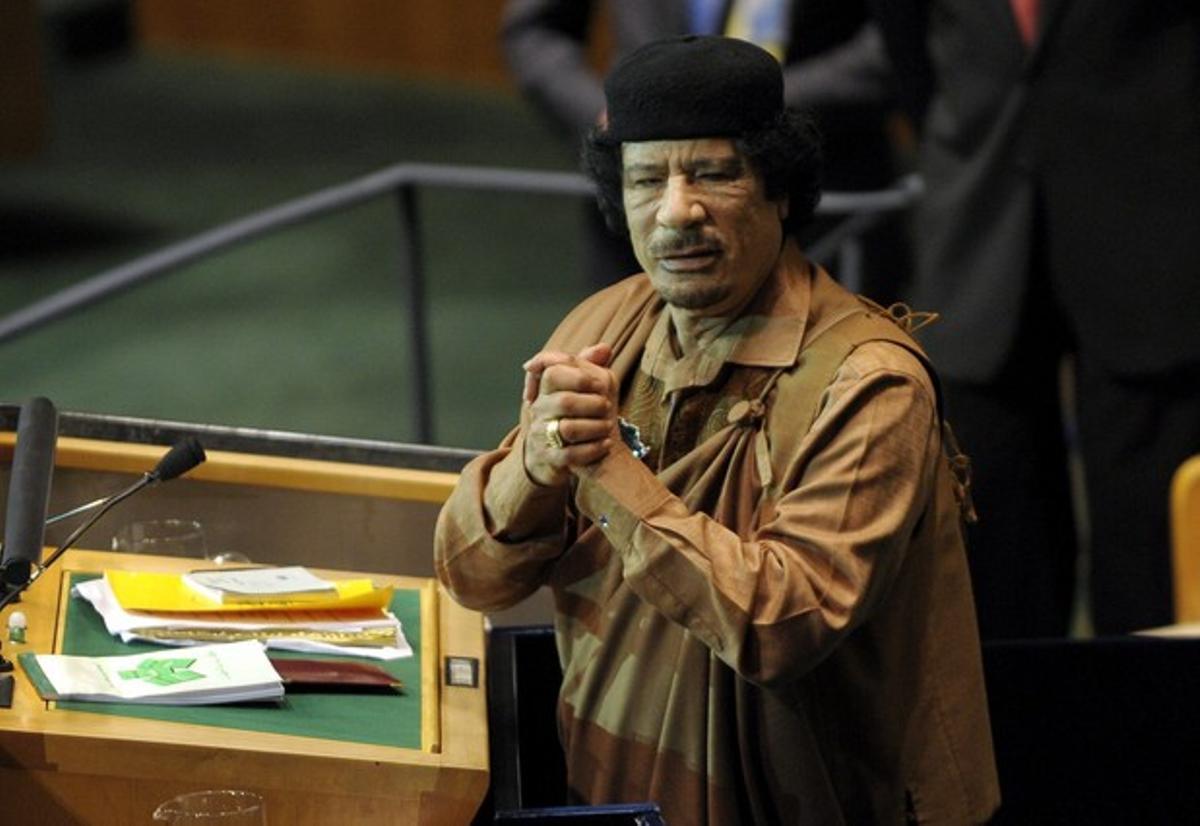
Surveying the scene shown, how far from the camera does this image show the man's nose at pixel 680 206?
3090 mm

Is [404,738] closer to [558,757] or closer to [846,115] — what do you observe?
[558,757]

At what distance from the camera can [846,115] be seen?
5445 millimetres

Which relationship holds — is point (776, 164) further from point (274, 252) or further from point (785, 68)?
point (274, 252)

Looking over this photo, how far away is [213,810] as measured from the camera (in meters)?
3.05

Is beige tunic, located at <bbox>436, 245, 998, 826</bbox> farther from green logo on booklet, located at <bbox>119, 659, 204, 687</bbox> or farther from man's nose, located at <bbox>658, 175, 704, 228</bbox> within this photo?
green logo on booklet, located at <bbox>119, 659, 204, 687</bbox>

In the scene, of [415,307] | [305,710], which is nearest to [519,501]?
[305,710]

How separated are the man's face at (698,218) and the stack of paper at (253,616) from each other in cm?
68

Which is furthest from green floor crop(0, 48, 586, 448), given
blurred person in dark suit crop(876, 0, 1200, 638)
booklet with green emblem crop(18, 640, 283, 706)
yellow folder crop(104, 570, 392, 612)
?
booklet with green emblem crop(18, 640, 283, 706)

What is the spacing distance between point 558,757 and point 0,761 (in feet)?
2.94

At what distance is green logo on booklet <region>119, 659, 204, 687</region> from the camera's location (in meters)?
3.28

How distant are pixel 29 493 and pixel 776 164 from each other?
3.15ft

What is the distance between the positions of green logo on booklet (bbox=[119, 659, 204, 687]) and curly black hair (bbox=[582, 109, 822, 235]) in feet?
2.44

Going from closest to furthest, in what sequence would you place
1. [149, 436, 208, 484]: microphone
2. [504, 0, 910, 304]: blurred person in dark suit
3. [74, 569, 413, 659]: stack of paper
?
[149, 436, 208, 484]: microphone, [74, 569, 413, 659]: stack of paper, [504, 0, 910, 304]: blurred person in dark suit

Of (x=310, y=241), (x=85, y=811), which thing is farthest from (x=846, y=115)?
(x=310, y=241)
